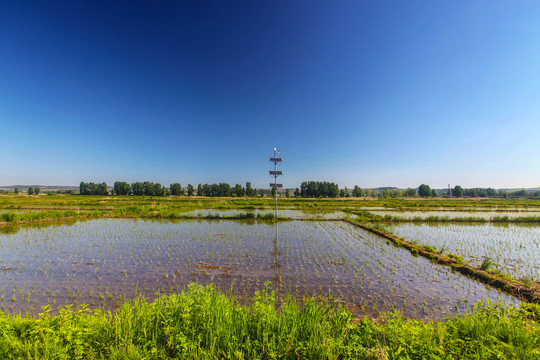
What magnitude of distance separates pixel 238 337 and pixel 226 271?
4.54 metres

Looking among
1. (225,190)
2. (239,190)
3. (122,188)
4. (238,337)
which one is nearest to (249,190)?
(239,190)

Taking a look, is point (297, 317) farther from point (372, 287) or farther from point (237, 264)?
point (237, 264)

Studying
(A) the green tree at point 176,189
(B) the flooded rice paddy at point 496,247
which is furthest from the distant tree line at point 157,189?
(B) the flooded rice paddy at point 496,247

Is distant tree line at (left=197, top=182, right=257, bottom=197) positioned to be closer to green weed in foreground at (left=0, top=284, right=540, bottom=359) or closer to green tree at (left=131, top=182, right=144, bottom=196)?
green tree at (left=131, top=182, right=144, bottom=196)

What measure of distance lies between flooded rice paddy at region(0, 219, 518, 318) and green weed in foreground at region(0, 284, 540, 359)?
2.13 meters

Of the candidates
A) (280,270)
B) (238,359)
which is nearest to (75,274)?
(280,270)

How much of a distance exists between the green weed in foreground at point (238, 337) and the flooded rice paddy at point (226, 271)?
2.13 metres

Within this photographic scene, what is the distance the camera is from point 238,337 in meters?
3.17

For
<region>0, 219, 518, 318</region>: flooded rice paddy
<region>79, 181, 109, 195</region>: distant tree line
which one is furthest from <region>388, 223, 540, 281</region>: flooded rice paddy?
<region>79, 181, 109, 195</region>: distant tree line

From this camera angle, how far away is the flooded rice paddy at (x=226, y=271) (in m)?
5.64

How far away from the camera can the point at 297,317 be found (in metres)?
3.61

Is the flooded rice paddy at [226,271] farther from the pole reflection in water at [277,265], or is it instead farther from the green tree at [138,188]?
the green tree at [138,188]

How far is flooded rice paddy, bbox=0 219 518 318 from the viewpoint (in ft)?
18.5

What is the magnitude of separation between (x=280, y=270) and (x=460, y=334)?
16.8 ft
